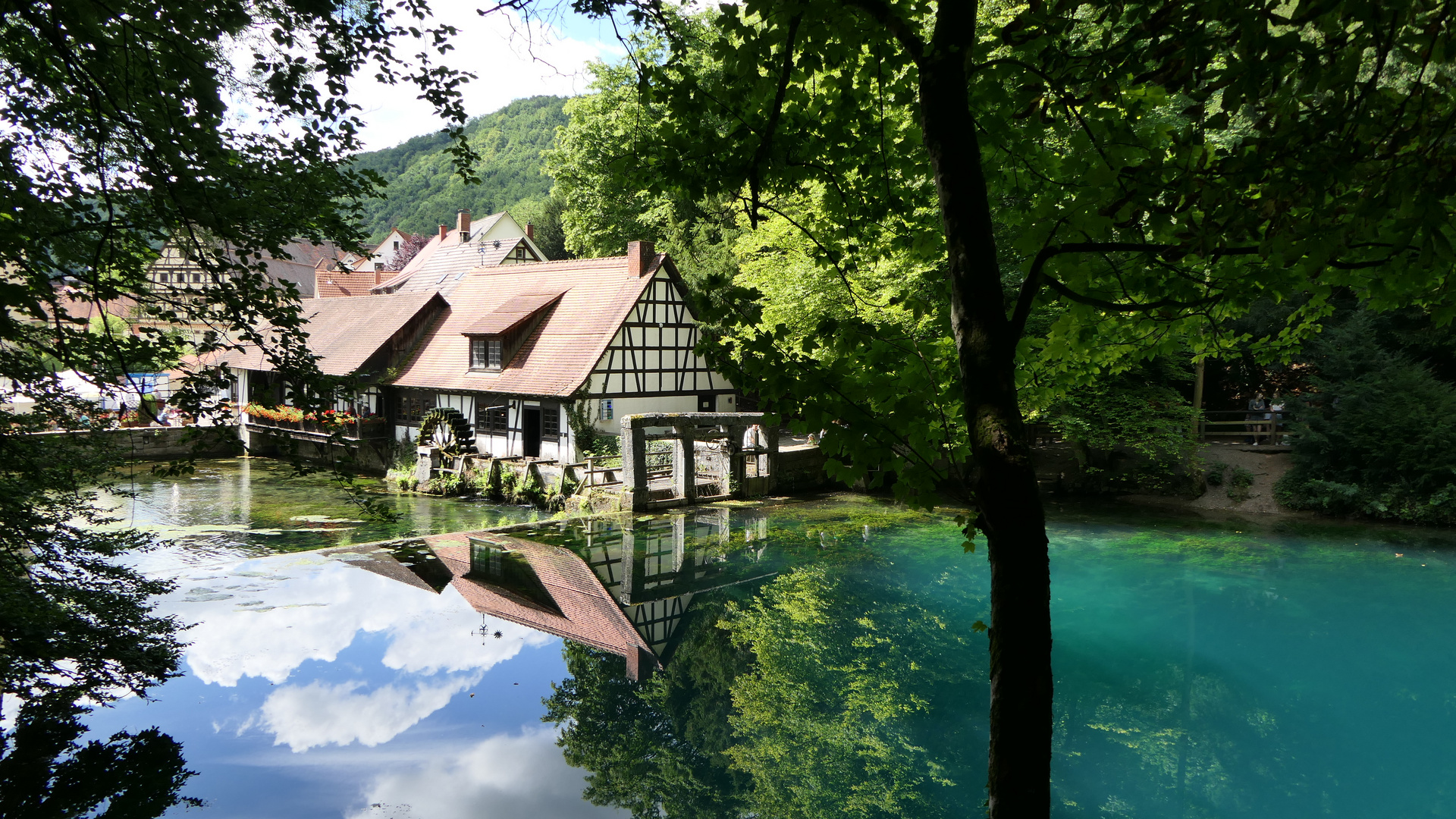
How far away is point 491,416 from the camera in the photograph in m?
22.0

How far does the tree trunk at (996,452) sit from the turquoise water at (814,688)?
Result: 5078mm

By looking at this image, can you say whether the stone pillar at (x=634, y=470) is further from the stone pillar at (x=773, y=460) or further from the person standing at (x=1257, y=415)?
the person standing at (x=1257, y=415)

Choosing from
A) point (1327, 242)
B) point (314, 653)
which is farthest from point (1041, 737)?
point (314, 653)

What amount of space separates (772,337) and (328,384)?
10.2 feet

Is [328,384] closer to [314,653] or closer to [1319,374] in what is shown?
[314,653]

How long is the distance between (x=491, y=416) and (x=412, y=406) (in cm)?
332

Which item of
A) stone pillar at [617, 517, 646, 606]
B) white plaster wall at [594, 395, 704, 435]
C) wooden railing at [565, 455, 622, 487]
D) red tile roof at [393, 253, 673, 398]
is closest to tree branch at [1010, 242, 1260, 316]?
stone pillar at [617, 517, 646, 606]

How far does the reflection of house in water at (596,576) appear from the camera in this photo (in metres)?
11.8

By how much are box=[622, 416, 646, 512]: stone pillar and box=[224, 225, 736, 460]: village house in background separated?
238 centimetres

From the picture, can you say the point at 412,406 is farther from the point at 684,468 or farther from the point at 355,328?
the point at 684,468

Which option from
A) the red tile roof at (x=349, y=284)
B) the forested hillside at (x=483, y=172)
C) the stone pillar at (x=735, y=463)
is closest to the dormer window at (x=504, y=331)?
the stone pillar at (x=735, y=463)

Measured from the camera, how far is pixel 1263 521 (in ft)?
59.0

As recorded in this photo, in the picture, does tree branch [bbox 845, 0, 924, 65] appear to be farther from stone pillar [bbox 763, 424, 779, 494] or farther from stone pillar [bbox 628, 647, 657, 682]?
stone pillar [bbox 763, 424, 779, 494]

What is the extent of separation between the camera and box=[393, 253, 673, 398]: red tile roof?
68.7ft
